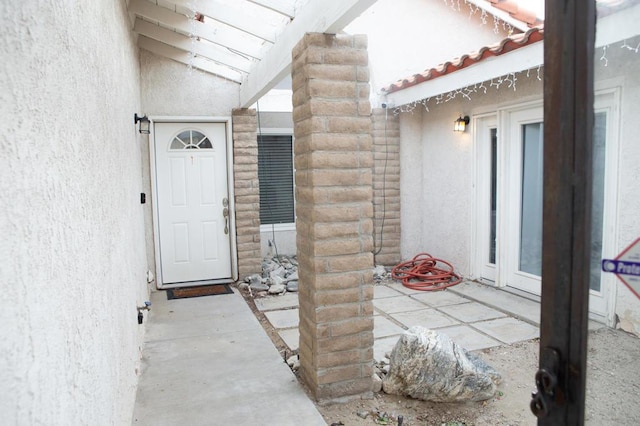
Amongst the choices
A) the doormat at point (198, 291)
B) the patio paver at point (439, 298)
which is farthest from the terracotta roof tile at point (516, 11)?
the doormat at point (198, 291)

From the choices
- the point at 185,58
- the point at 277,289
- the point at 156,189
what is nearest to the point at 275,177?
the point at 156,189

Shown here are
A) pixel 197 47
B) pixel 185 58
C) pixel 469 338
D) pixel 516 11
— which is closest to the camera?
pixel 469 338

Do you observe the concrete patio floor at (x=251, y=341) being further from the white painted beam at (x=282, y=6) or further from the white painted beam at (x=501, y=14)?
the white painted beam at (x=501, y=14)

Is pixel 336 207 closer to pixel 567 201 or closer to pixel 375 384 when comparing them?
pixel 375 384

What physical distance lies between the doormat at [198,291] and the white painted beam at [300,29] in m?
2.56

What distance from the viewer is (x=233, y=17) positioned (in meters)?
3.68

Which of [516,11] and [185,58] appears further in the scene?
[516,11]

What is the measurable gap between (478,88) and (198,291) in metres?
4.45

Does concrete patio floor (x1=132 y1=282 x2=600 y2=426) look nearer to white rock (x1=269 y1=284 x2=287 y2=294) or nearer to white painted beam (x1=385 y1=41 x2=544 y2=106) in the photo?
white rock (x1=269 y1=284 x2=287 y2=294)

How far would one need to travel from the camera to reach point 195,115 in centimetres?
593

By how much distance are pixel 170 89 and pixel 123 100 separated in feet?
8.44

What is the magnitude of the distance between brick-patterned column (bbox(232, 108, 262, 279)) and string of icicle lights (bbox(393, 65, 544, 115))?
2292 millimetres

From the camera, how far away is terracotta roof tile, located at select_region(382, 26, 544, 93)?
4.15 meters

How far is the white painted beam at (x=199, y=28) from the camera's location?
4.15m
